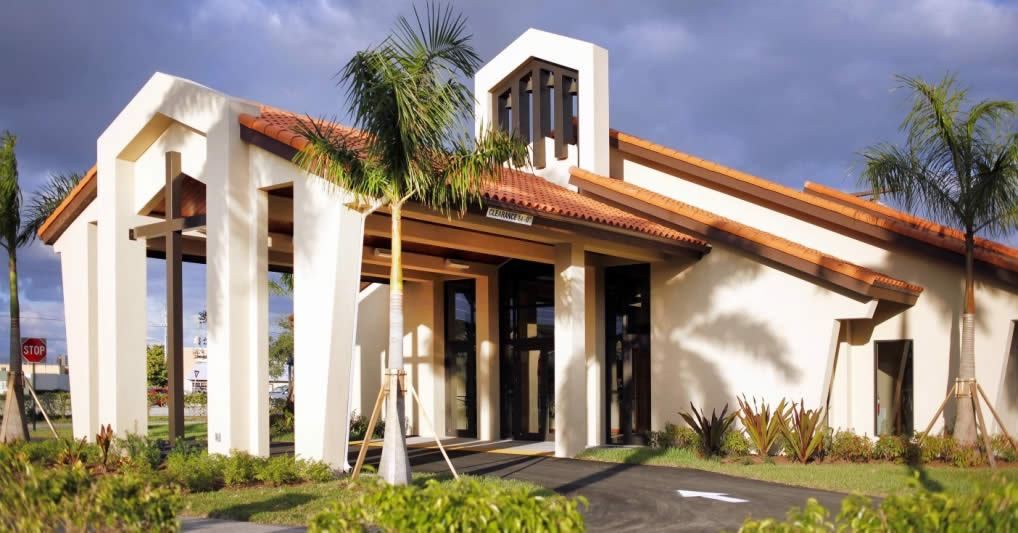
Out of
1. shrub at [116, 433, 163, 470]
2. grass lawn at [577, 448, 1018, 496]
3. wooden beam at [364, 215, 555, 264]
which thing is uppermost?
wooden beam at [364, 215, 555, 264]

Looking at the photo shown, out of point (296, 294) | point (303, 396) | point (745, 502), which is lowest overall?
point (745, 502)

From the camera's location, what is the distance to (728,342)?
17.5 meters

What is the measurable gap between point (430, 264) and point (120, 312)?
6.76m

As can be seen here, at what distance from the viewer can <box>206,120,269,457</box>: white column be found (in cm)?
1448

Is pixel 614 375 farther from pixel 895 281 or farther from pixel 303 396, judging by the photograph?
pixel 303 396

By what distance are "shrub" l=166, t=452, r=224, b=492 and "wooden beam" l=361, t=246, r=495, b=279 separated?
6.44m

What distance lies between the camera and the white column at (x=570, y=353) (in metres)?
17.2

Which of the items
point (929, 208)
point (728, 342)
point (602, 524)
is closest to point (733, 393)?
point (728, 342)

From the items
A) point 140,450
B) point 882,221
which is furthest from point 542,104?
point 140,450

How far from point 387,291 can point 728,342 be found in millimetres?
11344

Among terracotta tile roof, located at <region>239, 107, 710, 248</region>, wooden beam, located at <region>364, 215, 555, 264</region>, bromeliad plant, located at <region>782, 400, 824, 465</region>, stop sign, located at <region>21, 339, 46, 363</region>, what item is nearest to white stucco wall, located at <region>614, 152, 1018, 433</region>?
bromeliad plant, located at <region>782, 400, 824, 465</region>

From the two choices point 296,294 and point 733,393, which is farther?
point 733,393

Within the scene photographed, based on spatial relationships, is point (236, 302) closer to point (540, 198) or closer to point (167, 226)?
point (167, 226)

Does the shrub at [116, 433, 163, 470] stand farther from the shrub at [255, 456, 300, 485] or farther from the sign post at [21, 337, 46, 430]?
the sign post at [21, 337, 46, 430]
